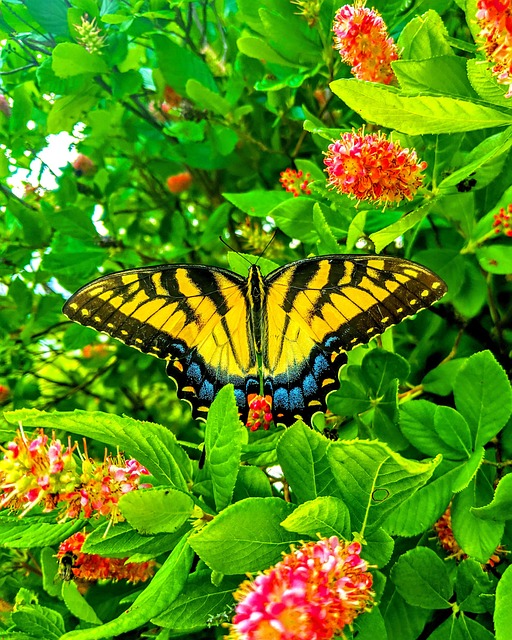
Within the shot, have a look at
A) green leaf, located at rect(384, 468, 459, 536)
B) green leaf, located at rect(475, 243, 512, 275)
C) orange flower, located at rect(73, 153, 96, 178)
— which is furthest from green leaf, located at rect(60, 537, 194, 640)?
orange flower, located at rect(73, 153, 96, 178)

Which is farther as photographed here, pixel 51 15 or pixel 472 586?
pixel 51 15

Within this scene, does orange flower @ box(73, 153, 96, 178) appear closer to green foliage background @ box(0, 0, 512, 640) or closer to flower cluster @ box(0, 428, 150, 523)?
green foliage background @ box(0, 0, 512, 640)

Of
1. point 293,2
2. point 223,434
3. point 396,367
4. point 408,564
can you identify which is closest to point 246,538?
point 223,434

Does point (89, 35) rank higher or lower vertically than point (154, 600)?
higher

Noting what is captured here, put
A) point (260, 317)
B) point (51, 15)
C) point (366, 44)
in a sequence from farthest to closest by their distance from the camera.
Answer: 1. point (51, 15)
2. point (260, 317)
3. point (366, 44)

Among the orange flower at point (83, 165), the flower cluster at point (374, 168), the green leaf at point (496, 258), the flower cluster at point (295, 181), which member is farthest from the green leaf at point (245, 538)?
the orange flower at point (83, 165)

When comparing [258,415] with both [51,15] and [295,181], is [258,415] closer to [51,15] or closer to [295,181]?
[295,181]

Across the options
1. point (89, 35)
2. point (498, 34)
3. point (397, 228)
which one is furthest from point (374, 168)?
point (89, 35)
